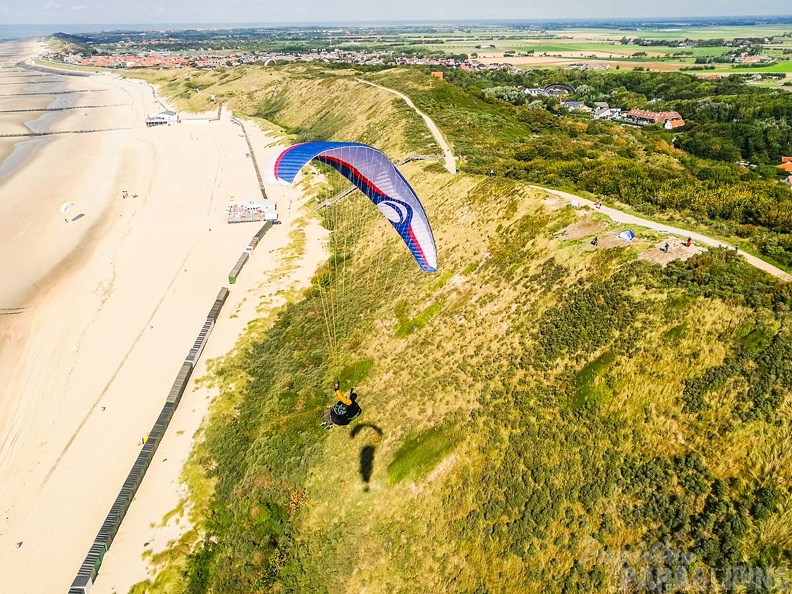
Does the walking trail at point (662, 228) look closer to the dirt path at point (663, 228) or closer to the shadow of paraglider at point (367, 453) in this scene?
the dirt path at point (663, 228)

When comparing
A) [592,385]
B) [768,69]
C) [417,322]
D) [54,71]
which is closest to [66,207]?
[417,322]

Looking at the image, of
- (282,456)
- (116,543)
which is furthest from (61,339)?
(282,456)

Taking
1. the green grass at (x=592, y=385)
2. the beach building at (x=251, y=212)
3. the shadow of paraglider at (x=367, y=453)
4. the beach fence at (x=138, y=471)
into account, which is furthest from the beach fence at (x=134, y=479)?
the green grass at (x=592, y=385)

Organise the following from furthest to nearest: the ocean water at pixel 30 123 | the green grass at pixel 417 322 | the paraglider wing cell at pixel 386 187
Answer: the ocean water at pixel 30 123
the green grass at pixel 417 322
the paraglider wing cell at pixel 386 187

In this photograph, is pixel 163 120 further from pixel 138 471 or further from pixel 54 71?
pixel 54 71

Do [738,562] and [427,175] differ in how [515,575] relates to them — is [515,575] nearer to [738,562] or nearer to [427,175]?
[738,562]

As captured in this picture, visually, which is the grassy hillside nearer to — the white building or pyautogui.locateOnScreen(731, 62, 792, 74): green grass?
the white building
